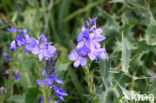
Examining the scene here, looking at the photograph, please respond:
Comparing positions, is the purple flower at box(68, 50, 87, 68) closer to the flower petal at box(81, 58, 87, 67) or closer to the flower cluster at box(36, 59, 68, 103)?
the flower petal at box(81, 58, 87, 67)

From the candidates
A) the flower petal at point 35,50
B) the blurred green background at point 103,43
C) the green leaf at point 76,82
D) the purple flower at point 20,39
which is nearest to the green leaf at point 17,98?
the blurred green background at point 103,43

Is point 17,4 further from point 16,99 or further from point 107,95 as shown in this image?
point 107,95

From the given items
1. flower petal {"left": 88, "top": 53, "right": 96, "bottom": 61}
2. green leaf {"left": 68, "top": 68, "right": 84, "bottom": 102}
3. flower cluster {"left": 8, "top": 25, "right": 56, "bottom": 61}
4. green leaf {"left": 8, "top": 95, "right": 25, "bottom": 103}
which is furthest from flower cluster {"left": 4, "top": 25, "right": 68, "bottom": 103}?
green leaf {"left": 68, "top": 68, "right": 84, "bottom": 102}

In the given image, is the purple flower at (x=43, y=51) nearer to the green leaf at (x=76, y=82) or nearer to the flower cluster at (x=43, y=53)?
the flower cluster at (x=43, y=53)

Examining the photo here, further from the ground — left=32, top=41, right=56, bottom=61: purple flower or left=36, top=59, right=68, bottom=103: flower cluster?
left=32, top=41, right=56, bottom=61: purple flower

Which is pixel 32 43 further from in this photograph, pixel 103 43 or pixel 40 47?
pixel 103 43

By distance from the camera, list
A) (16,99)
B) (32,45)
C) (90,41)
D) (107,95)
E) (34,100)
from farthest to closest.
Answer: (16,99)
(34,100)
(107,95)
(32,45)
(90,41)

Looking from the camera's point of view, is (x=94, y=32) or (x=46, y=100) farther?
(x=46, y=100)

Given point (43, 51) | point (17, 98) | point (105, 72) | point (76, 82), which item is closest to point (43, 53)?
point (43, 51)

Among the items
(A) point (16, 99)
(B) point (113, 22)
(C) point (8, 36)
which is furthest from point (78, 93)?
(C) point (8, 36)
